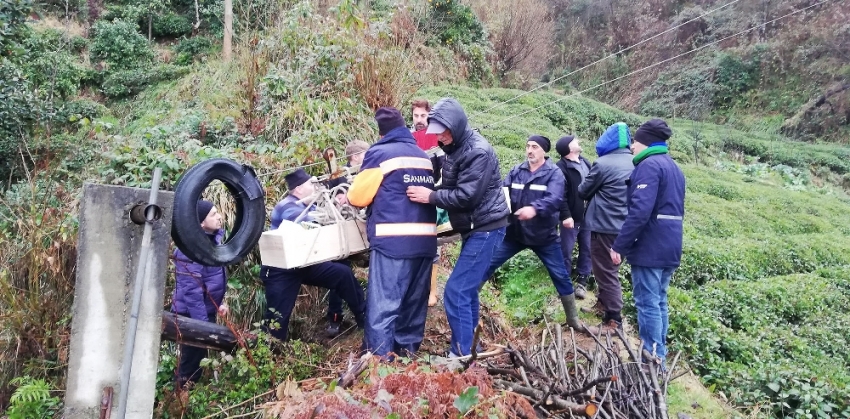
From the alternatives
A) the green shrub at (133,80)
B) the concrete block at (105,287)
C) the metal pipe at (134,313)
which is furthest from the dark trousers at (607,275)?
the green shrub at (133,80)

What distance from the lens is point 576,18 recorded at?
123 ft

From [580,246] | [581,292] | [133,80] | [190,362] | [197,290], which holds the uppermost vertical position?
[133,80]

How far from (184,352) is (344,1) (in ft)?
18.3

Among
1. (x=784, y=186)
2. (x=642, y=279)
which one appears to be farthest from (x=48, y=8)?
(x=784, y=186)

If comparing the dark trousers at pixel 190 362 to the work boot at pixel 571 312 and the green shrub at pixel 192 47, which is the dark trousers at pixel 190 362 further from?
the green shrub at pixel 192 47

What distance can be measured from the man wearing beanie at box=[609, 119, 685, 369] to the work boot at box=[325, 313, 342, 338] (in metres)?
2.48

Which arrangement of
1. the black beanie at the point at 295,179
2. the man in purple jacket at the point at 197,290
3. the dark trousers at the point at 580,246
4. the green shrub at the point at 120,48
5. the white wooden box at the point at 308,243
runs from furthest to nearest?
the green shrub at the point at 120,48
the dark trousers at the point at 580,246
the black beanie at the point at 295,179
the man in purple jacket at the point at 197,290
the white wooden box at the point at 308,243

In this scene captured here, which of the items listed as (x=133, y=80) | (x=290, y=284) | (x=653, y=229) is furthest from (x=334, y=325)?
(x=133, y=80)

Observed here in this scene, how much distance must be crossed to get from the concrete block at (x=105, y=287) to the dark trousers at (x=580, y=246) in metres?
4.21

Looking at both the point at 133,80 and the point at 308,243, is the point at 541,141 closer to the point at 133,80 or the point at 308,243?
the point at 308,243

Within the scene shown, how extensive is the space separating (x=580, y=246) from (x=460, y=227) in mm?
2750

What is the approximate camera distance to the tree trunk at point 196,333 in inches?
146

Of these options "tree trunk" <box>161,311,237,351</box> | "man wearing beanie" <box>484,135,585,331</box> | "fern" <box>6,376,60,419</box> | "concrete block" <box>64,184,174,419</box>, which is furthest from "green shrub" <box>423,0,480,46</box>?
"concrete block" <box>64,184,174,419</box>

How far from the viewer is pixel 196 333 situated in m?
3.90
